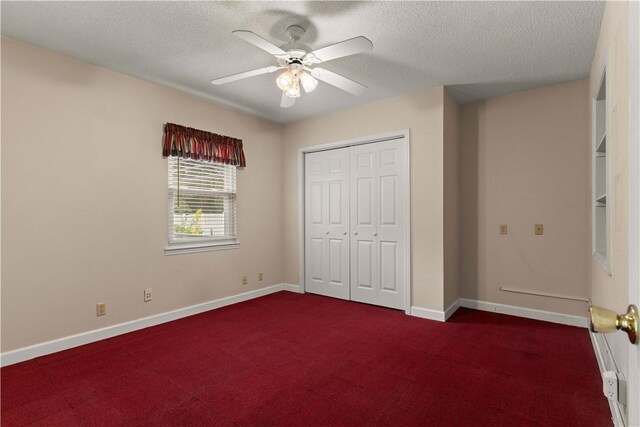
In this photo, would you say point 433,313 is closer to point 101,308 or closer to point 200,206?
point 200,206

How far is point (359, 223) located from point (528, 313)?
2.17m

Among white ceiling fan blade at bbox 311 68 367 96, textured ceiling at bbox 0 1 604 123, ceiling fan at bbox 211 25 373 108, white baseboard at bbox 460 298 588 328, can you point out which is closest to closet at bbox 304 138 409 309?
white baseboard at bbox 460 298 588 328

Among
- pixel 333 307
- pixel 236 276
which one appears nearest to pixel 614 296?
pixel 333 307

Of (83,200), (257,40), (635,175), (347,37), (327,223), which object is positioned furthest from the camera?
(327,223)

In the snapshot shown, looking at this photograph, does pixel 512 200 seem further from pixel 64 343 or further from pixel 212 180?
pixel 64 343

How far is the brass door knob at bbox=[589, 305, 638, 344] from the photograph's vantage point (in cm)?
66

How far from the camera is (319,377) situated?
2426 mm

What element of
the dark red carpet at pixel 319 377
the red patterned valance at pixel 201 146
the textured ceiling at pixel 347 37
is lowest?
the dark red carpet at pixel 319 377

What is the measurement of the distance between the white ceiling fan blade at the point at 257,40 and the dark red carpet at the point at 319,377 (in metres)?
2.29

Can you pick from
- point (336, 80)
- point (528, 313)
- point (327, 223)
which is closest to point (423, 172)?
point (327, 223)

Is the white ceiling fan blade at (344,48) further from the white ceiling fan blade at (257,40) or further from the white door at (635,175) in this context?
the white door at (635,175)

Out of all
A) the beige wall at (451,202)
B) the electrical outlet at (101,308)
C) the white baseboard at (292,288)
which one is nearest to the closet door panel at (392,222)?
the beige wall at (451,202)

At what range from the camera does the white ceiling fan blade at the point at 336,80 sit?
254 centimetres

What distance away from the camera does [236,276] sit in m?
4.44
